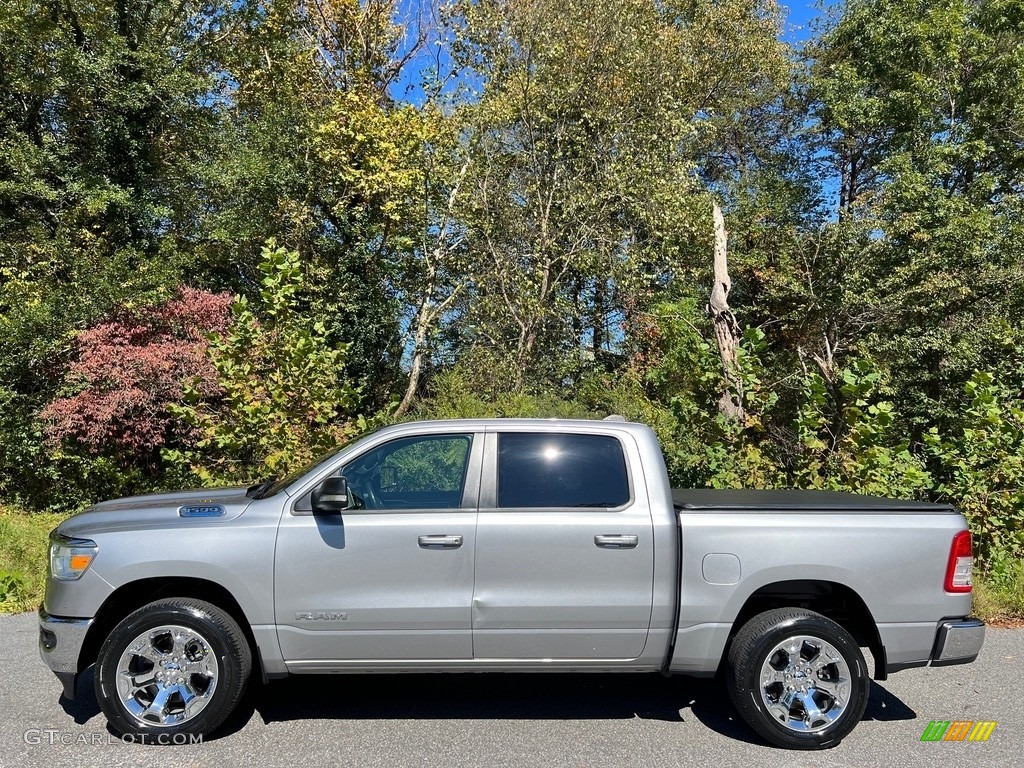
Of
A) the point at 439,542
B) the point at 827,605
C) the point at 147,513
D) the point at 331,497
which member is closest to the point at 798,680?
the point at 827,605

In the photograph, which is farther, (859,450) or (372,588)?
(859,450)

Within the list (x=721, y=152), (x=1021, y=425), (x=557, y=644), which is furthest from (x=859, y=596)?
(x=721, y=152)

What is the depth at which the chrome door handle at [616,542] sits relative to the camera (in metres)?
4.36

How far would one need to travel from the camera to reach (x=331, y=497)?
431cm

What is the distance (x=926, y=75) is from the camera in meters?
16.0

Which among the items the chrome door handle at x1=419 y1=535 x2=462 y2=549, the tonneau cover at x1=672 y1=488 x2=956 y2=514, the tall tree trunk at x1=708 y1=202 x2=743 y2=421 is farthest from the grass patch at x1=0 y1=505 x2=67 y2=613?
the tall tree trunk at x1=708 y1=202 x2=743 y2=421

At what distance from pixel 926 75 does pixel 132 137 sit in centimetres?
1508

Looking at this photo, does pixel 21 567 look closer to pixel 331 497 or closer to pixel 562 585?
pixel 331 497

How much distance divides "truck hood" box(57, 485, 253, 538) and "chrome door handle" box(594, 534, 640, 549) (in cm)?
201

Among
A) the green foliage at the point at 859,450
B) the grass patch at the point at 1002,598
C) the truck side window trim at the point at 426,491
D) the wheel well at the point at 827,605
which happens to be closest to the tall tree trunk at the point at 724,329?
the green foliage at the point at 859,450

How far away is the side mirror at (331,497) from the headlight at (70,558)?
124cm

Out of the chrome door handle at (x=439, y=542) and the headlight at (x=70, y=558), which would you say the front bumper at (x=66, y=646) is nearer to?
the headlight at (x=70, y=558)

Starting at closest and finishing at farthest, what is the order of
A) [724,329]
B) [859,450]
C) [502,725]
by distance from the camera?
[502,725] < [859,450] < [724,329]

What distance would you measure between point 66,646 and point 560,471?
286 cm
